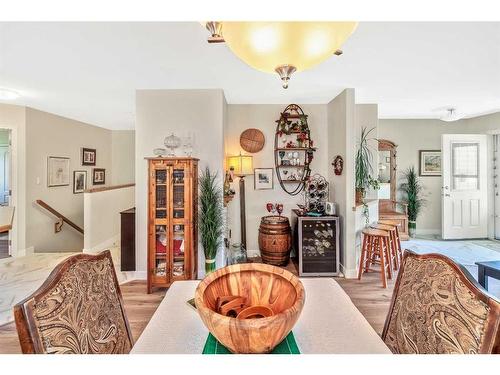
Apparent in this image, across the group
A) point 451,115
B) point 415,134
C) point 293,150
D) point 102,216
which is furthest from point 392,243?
point 102,216

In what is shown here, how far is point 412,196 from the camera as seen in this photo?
5.04 meters

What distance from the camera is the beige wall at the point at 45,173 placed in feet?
13.5

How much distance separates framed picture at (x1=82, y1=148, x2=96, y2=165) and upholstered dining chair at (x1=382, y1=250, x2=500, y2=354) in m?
5.91

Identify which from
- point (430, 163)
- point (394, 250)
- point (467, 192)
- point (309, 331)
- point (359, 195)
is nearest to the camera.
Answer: point (309, 331)

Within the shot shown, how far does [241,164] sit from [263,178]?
54 centimetres

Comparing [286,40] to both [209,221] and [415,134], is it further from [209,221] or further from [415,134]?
[415,134]

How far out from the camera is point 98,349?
0.88 m

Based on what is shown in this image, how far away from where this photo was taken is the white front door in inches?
186

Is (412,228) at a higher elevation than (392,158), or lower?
lower
